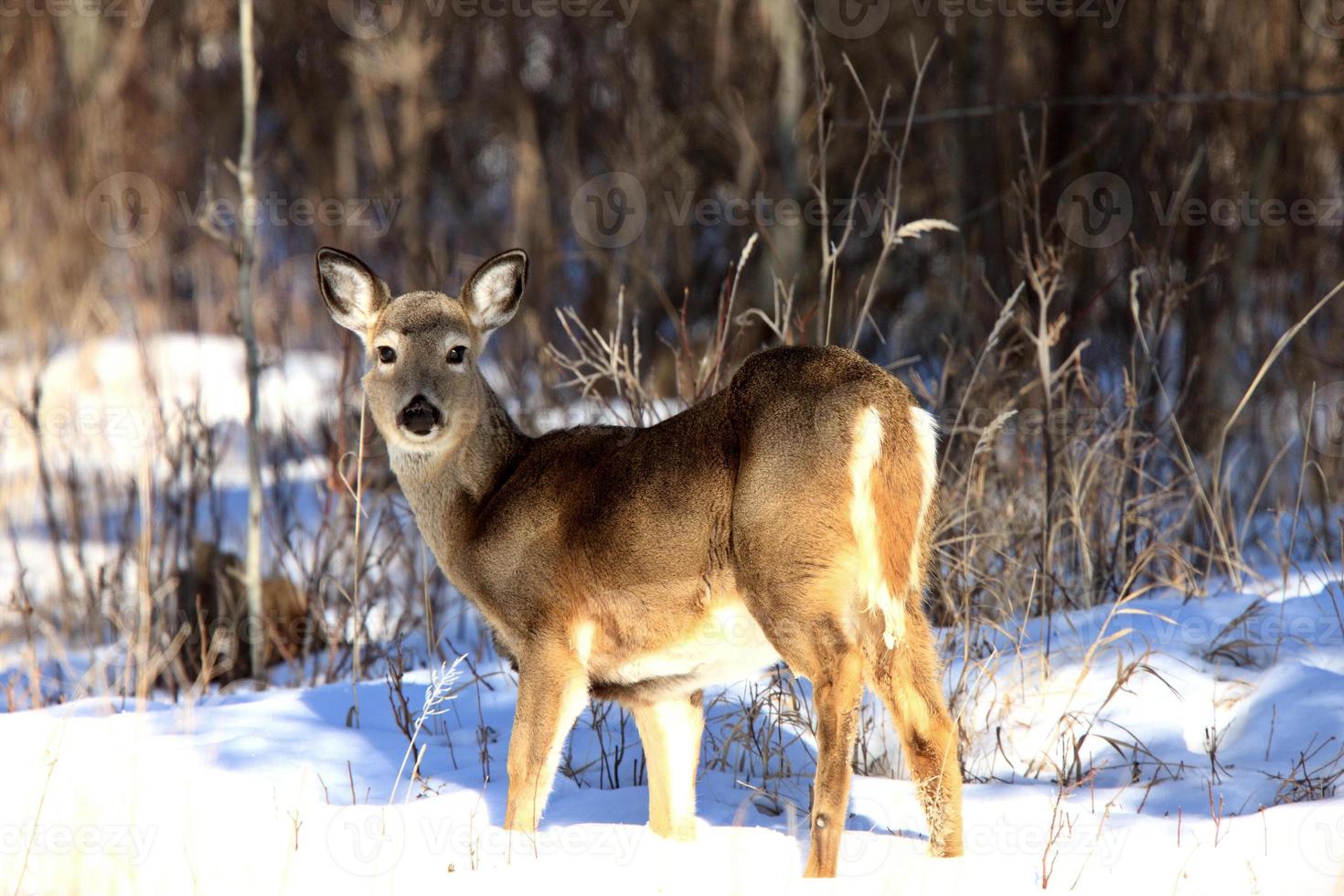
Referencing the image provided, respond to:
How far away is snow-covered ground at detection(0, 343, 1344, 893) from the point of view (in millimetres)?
3502

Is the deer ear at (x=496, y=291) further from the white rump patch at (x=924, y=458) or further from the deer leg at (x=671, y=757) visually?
the white rump patch at (x=924, y=458)

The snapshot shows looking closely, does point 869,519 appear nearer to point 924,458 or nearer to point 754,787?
point 924,458

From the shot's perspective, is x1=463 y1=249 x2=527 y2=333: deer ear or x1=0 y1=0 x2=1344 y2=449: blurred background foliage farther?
x1=0 y1=0 x2=1344 y2=449: blurred background foliage

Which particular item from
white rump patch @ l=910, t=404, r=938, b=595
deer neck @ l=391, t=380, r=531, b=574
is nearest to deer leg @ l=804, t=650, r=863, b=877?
white rump patch @ l=910, t=404, r=938, b=595

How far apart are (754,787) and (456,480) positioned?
4.33 ft

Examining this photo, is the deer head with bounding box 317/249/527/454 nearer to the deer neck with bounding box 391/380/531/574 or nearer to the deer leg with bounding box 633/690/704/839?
the deer neck with bounding box 391/380/531/574

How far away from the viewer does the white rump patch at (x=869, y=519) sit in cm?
356

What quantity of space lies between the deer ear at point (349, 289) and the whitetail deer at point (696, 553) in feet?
1.05

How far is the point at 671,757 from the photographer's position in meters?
4.12

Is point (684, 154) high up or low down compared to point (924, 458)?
up

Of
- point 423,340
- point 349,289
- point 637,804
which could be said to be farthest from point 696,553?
point 349,289

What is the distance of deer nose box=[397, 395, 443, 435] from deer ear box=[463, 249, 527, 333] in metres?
0.56

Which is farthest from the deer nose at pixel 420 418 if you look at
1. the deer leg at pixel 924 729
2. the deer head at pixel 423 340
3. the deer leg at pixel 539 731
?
the deer leg at pixel 924 729

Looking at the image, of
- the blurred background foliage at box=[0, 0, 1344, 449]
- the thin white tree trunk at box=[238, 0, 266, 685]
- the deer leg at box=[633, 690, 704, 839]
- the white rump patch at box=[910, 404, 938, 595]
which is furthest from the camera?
the blurred background foliage at box=[0, 0, 1344, 449]
